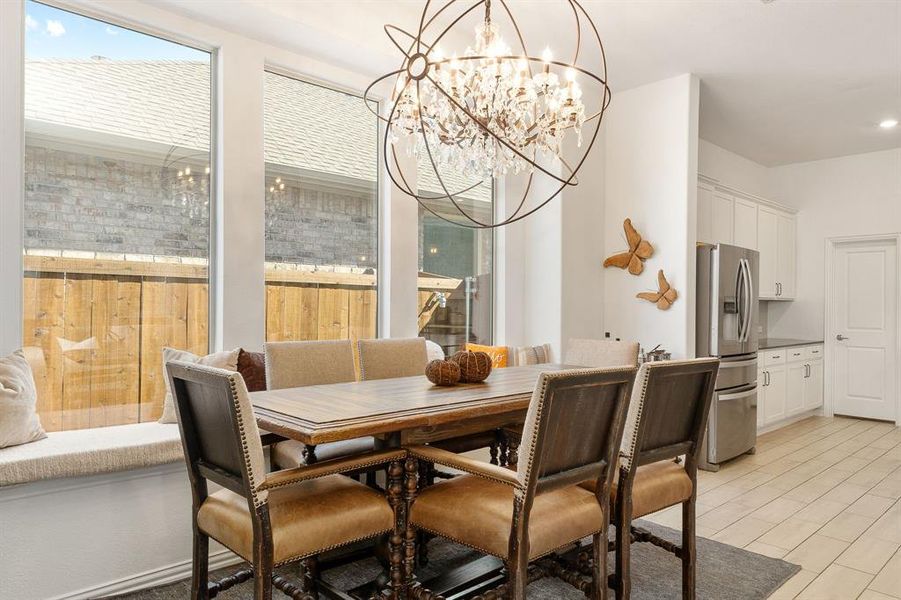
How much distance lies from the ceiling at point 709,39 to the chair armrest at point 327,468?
2467mm

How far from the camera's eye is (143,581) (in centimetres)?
254

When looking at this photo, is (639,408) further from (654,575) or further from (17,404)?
(17,404)

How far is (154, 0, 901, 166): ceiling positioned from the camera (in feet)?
11.6

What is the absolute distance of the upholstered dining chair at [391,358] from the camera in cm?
322

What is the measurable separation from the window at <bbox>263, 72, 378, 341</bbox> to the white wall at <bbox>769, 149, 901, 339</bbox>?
18.2ft

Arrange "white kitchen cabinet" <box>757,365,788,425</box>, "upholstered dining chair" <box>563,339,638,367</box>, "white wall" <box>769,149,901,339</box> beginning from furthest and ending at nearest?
1. "white wall" <box>769,149,901,339</box>
2. "white kitchen cabinet" <box>757,365,788,425</box>
3. "upholstered dining chair" <box>563,339,638,367</box>

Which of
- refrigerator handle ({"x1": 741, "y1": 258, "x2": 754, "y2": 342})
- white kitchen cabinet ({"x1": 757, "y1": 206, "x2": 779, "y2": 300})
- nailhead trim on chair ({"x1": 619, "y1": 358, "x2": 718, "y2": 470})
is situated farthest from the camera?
white kitchen cabinet ({"x1": 757, "y1": 206, "x2": 779, "y2": 300})

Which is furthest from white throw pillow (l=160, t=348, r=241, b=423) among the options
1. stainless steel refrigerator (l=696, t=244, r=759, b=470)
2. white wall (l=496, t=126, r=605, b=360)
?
stainless steel refrigerator (l=696, t=244, r=759, b=470)

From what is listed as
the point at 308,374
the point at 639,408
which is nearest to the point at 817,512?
the point at 639,408

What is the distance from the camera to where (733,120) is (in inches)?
225

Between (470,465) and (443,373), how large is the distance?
753 millimetres

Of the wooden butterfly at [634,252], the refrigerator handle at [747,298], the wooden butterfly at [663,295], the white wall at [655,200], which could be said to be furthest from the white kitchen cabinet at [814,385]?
the wooden butterfly at [634,252]

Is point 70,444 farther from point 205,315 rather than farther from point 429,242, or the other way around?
→ point 429,242

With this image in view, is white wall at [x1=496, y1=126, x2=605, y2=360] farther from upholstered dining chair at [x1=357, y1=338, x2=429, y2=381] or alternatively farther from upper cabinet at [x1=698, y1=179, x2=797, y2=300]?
upholstered dining chair at [x1=357, y1=338, x2=429, y2=381]
